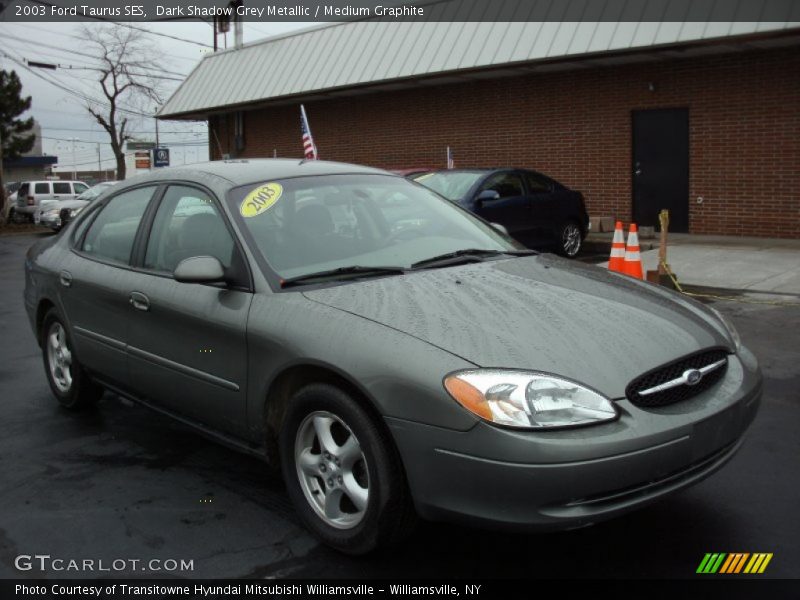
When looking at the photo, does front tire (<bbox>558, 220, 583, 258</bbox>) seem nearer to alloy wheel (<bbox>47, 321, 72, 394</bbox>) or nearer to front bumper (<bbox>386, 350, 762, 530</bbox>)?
alloy wheel (<bbox>47, 321, 72, 394</bbox>)

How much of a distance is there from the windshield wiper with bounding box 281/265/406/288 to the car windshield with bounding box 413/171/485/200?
776 cm

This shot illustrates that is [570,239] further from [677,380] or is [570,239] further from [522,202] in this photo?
[677,380]

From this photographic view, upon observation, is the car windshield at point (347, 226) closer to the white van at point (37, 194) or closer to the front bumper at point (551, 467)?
the front bumper at point (551, 467)

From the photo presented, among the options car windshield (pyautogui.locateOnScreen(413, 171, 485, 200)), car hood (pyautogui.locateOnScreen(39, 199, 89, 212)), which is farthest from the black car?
car hood (pyautogui.locateOnScreen(39, 199, 89, 212))

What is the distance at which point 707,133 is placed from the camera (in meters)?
14.2

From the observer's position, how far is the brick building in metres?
13.4

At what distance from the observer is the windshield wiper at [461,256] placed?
3.77 m

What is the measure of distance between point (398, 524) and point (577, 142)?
14079mm

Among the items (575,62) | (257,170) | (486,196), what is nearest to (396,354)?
(257,170)

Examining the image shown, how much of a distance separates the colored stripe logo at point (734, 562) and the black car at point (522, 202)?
26.3ft

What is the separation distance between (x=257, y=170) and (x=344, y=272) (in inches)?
38.1

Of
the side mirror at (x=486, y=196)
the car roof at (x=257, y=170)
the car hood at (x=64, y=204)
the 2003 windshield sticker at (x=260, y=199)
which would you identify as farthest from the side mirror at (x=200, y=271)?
the car hood at (x=64, y=204)

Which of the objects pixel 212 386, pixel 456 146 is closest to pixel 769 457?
pixel 212 386

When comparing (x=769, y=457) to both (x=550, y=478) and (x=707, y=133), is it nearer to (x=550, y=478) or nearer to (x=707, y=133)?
(x=550, y=478)
